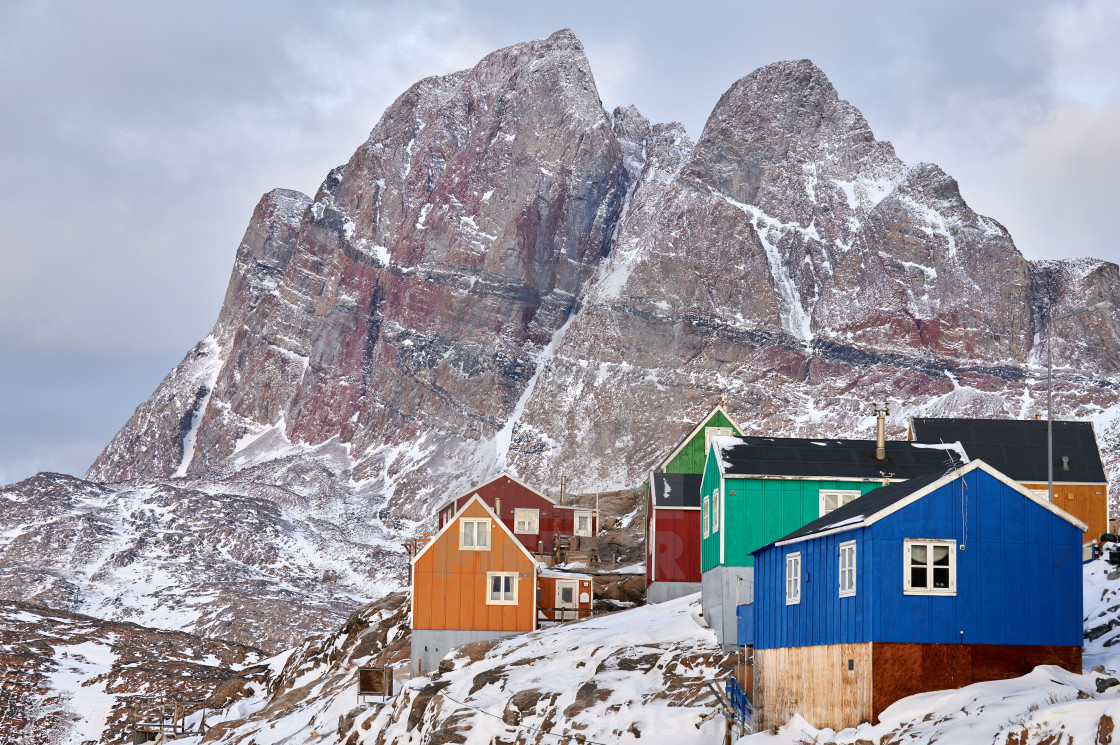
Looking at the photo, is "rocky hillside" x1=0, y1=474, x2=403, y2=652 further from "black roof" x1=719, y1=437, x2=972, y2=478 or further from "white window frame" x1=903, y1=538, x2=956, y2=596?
"white window frame" x1=903, y1=538, x2=956, y2=596

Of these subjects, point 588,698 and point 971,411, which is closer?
point 588,698

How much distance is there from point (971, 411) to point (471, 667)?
157 meters

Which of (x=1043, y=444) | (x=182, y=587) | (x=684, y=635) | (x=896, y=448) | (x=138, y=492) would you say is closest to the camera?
(x=684, y=635)

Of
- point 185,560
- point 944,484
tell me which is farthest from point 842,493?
point 185,560

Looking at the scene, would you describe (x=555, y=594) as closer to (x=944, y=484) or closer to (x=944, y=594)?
(x=944, y=594)

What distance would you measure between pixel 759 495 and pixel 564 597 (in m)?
16.9

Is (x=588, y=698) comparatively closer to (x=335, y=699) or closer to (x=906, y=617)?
(x=906, y=617)

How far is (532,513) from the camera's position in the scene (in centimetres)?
7988

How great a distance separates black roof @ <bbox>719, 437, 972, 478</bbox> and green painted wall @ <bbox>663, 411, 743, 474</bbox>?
1952 centimetres

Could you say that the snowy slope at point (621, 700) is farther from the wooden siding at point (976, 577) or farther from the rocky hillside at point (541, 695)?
the wooden siding at point (976, 577)

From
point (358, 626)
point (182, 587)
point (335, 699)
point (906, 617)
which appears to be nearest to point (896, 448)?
point (906, 617)

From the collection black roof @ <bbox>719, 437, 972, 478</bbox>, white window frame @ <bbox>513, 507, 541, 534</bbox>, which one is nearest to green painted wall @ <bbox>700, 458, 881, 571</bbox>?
black roof @ <bbox>719, 437, 972, 478</bbox>

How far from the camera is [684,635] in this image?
1747 inches

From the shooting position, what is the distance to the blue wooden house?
95.7ft
